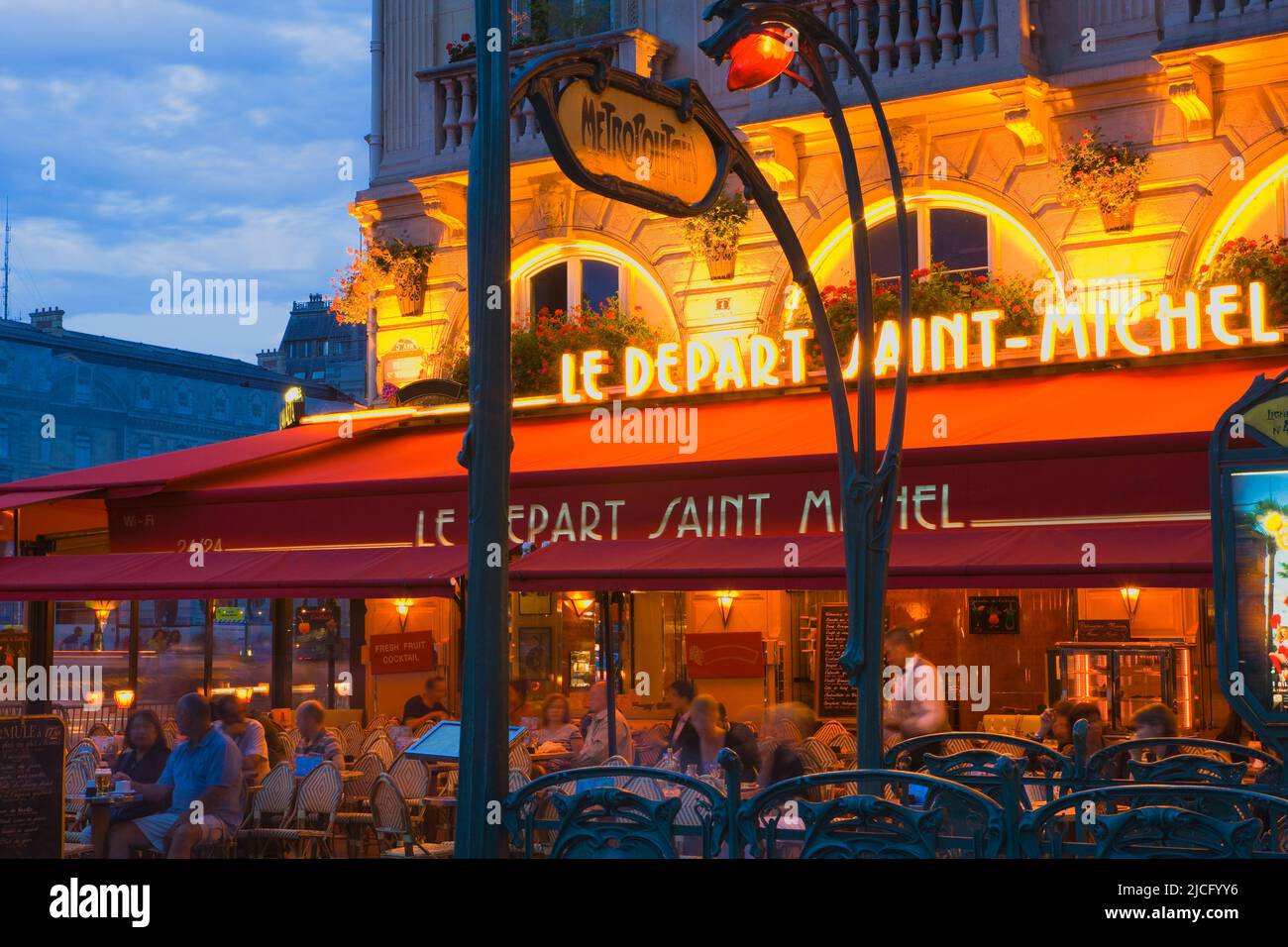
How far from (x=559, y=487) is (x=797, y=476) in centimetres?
196

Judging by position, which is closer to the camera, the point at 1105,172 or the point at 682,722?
the point at 682,722

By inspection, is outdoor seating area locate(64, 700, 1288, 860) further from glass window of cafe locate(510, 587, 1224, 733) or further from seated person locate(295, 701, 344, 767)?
glass window of cafe locate(510, 587, 1224, 733)

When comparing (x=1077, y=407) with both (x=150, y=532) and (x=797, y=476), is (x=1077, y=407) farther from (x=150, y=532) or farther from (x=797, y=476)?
(x=150, y=532)

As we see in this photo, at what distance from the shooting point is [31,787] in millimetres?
8969

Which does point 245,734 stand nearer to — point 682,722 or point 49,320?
point 682,722

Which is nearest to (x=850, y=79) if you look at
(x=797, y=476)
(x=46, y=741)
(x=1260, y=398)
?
(x=797, y=476)

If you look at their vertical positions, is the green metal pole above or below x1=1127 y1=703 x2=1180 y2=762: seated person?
above

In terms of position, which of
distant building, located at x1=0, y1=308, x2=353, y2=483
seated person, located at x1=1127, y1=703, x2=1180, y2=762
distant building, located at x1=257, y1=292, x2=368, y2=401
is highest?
distant building, located at x1=257, y1=292, x2=368, y2=401

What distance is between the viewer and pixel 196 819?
10.2m

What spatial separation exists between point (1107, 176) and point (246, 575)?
7.77m

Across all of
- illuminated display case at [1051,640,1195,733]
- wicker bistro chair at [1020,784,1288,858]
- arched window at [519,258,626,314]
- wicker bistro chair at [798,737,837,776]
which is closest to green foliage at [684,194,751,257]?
arched window at [519,258,626,314]

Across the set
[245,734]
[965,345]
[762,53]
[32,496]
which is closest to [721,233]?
[965,345]

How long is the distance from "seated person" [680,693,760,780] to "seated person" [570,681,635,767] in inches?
27.0

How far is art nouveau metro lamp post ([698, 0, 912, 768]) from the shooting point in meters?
8.30
